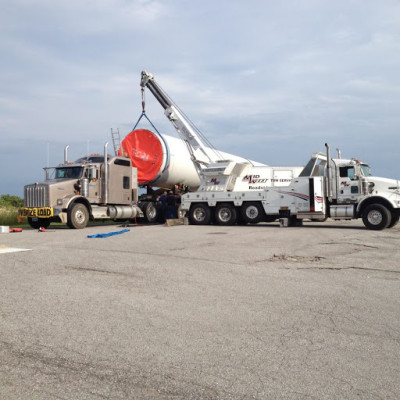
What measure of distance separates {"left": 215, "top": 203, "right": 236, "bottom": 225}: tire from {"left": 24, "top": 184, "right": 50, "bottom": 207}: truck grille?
7.14 metres

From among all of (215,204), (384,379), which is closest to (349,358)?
(384,379)

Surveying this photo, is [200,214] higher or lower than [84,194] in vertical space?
lower

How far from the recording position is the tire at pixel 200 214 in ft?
69.8

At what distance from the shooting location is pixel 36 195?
61.7ft

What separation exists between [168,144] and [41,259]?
13122mm

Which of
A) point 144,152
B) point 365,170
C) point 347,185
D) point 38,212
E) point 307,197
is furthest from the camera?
point 144,152

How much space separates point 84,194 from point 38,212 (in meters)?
2.02

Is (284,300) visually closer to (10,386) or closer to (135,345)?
(135,345)

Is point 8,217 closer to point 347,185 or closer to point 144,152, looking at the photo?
point 144,152

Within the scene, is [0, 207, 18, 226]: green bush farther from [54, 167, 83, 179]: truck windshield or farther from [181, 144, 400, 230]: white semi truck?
[181, 144, 400, 230]: white semi truck

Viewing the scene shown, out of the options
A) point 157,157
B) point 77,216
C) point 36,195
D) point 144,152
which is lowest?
point 77,216

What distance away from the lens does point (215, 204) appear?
2112cm

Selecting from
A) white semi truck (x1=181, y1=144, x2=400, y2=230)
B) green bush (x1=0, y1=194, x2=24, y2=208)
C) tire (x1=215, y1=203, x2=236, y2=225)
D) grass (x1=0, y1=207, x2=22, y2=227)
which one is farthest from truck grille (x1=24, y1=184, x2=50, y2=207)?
green bush (x1=0, y1=194, x2=24, y2=208)

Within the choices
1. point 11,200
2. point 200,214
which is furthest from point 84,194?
point 11,200
